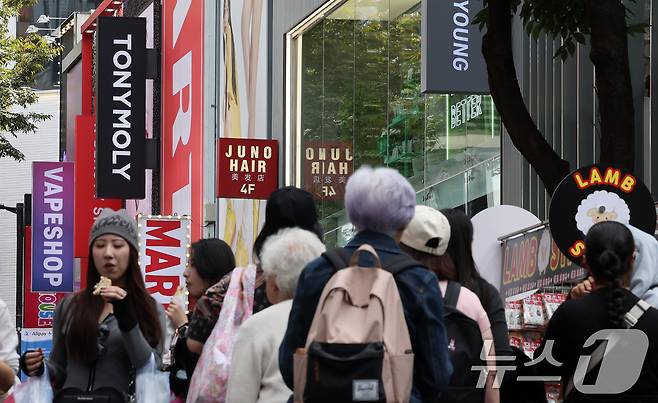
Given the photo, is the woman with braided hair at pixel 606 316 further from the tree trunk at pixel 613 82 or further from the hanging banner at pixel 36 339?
the hanging banner at pixel 36 339

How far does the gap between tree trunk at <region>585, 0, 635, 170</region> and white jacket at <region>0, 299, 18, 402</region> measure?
12.9 feet

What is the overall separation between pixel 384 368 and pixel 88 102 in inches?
1672

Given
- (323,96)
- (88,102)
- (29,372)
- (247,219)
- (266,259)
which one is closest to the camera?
(266,259)

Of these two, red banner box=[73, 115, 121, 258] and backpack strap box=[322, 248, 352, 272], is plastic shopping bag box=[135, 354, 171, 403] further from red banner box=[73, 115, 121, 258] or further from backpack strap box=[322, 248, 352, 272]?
red banner box=[73, 115, 121, 258]

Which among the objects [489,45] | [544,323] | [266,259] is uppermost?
[489,45]

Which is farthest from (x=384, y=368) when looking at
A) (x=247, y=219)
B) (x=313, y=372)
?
(x=247, y=219)

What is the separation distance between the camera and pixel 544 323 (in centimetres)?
1009

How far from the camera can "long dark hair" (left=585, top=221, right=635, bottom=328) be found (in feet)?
19.9

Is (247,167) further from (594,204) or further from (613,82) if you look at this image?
(594,204)

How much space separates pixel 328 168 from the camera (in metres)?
23.9

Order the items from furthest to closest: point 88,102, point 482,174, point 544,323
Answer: point 88,102, point 482,174, point 544,323

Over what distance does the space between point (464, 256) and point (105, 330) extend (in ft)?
5.79

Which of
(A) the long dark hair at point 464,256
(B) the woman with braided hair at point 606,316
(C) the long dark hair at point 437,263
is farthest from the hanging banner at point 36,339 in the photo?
(B) the woman with braided hair at point 606,316

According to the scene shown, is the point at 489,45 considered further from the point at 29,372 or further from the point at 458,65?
the point at 458,65
